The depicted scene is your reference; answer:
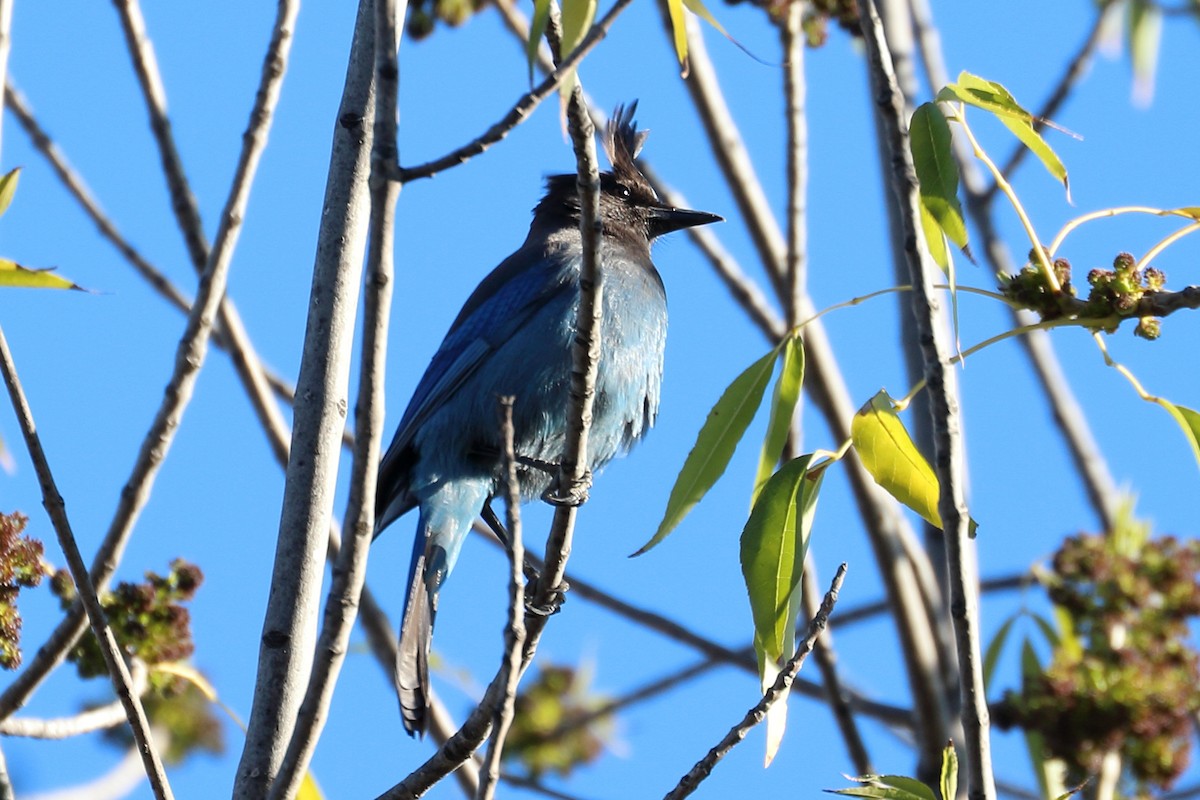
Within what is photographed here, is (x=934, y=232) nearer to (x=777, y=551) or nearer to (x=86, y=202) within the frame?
(x=777, y=551)

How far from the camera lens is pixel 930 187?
94.4 inches

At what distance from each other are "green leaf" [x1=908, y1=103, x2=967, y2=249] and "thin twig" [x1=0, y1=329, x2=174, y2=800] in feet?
4.58

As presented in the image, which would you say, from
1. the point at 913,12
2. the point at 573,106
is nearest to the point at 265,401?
the point at 573,106

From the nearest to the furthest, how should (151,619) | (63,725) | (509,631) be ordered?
1. (509,631)
2. (63,725)
3. (151,619)

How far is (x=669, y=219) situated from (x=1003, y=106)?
→ 2592 millimetres

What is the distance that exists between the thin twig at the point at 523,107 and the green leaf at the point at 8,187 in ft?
2.56

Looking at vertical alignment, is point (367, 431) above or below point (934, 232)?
below

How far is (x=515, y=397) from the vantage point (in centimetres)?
371

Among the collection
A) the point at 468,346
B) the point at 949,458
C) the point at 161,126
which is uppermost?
the point at 161,126

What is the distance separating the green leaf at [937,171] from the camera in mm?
2389

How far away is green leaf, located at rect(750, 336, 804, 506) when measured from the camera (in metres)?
2.61

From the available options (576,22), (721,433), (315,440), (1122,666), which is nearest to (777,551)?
(721,433)

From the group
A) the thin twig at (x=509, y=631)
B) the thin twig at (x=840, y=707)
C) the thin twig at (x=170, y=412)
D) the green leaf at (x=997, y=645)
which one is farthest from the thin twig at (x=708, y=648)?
the thin twig at (x=509, y=631)

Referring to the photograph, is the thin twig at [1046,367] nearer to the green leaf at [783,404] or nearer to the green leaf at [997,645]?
the green leaf at [997,645]
